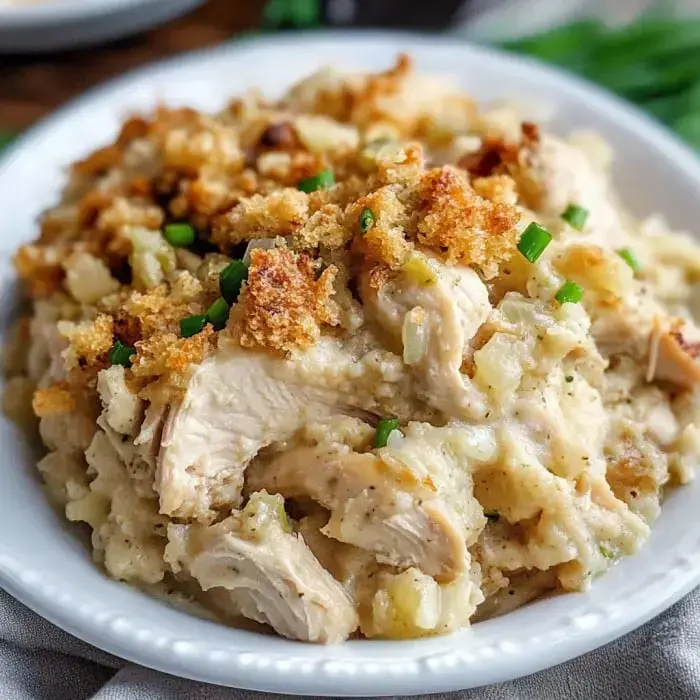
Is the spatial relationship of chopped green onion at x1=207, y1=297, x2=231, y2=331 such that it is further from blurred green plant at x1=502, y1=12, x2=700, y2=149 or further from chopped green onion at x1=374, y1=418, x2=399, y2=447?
blurred green plant at x1=502, y1=12, x2=700, y2=149

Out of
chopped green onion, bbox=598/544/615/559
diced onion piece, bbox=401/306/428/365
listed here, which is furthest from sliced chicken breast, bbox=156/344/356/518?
chopped green onion, bbox=598/544/615/559

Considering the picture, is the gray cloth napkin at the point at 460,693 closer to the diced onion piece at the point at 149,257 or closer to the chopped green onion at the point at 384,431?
the chopped green onion at the point at 384,431

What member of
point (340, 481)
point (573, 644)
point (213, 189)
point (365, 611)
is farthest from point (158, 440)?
point (573, 644)

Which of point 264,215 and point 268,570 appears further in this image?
point 264,215

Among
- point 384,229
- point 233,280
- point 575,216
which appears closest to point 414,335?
point 384,229

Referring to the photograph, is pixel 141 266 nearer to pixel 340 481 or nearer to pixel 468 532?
pixel 340 481

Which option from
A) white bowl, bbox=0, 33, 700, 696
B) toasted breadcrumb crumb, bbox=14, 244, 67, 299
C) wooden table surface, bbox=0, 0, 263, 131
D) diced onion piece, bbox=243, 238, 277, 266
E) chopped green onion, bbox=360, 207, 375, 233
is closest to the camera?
white bowl, bbox=0, 33, 700, 696

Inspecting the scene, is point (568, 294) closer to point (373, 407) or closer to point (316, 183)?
point (373, 407)
